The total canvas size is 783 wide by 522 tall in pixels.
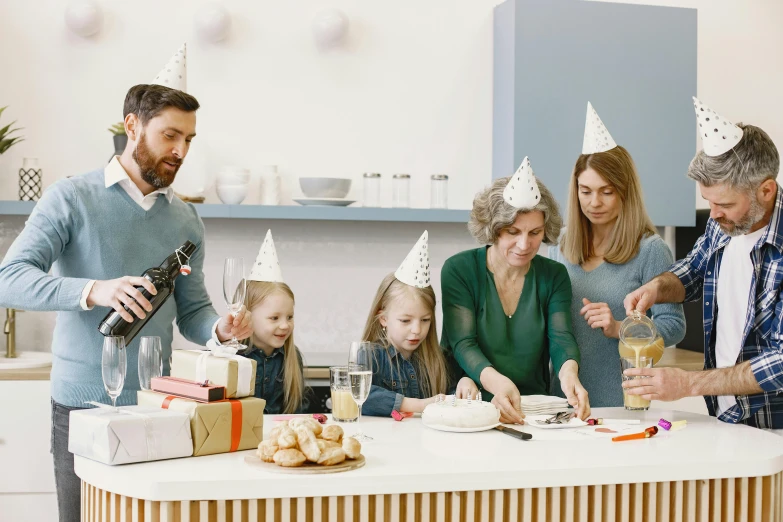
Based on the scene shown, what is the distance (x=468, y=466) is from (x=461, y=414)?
33 centimetres

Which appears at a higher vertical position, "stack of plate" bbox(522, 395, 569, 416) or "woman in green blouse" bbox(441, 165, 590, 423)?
"woman in green blouse" bbox(441, 165, 590, 423)

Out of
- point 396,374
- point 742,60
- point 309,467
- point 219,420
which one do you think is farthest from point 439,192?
point 309,467

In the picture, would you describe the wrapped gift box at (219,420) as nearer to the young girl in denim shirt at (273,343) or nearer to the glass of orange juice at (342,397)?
the glass of orange juice at (342,397)

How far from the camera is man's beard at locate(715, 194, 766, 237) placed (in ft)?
7.01

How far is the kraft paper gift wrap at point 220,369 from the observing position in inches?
70.9

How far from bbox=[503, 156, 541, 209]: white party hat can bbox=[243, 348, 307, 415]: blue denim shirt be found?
0.83m

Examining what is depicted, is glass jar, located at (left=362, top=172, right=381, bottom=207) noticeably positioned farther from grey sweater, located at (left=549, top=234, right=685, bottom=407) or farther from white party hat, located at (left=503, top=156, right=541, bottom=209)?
white party hat, located at (left=503, top=156, right=541, bottom=209)

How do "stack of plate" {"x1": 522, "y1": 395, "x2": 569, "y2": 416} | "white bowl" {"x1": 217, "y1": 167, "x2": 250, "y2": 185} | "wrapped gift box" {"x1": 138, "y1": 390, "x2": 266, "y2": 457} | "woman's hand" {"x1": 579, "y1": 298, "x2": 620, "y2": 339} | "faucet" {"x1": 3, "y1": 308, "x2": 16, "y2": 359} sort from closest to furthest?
"wrapped gift box" {"x1": 138, "y1": 390, "x2": 266, "y2": 457} < "stack of plate" {"x1": 522, "y1": 395, "x2": 569, "y2": 416} < "woman's hand" {"x1": 579, "y1": 298, "x2": 620, "y2": 339} < "faucet" {"x1": 3, "y1": 308, "x2": 16, "y2": 359} < "white bowl" {"x1": 217, "y1": 167, "x2": 250, "y2": 185}

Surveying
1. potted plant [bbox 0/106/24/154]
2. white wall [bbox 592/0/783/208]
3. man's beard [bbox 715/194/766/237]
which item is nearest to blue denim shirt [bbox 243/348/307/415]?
man's beard [bbox 715/194/766/237]

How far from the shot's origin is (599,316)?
243 centimetres

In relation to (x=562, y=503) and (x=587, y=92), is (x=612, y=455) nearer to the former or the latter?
(x=562, y=503)

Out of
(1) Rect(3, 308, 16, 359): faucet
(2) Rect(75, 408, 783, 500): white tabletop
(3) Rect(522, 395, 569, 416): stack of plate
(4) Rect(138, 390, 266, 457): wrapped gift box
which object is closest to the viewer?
(2) Rect(75, 408, 783, 500): white tabletop

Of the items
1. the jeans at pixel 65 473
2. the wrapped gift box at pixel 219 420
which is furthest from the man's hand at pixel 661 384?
the jeans at pixel 65 473

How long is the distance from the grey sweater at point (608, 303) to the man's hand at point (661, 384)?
0.46m
